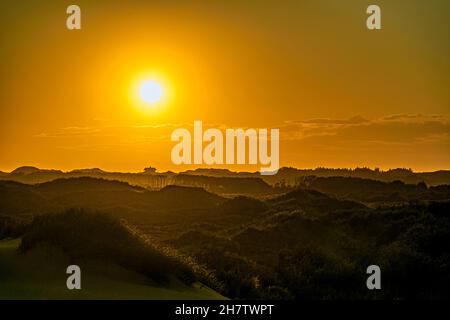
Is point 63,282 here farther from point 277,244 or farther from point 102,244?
point 277,244

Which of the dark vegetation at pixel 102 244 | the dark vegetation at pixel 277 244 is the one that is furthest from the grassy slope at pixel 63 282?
the dark vegetation at pixel 277 244

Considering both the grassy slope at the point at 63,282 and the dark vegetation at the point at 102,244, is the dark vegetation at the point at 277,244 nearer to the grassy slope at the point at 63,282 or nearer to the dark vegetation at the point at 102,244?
the dark vegetation at the point at 102,244

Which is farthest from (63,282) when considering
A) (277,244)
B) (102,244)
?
(277,244)

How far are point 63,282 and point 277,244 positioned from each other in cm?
2507

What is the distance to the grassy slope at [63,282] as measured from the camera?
55.7ft

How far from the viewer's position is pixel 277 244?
4216cm

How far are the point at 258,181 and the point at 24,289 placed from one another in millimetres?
136533

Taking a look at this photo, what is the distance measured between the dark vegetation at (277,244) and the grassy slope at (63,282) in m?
0.53

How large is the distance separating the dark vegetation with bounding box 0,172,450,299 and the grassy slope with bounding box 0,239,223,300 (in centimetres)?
53

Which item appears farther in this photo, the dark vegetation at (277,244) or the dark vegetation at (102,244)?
the dark vegetation at (277,244)

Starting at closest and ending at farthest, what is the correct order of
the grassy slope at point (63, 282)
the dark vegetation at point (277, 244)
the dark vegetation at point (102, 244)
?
the grassy slope at point (63, 282) < the dark vegetation at point (102, 244) < the dark vegetation at point (277, 244)
